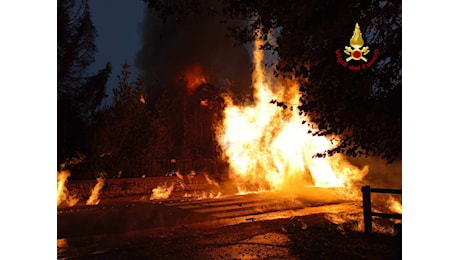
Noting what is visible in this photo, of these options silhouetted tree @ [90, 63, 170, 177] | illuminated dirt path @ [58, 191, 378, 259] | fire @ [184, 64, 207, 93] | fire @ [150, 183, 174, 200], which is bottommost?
fire @ [150, 183, 174, 200]

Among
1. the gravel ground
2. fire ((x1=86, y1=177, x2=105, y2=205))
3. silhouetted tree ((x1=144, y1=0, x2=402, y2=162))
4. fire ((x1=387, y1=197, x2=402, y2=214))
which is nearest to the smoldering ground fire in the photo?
fire ((x1=86, y1=177, x2=105, y2=205))

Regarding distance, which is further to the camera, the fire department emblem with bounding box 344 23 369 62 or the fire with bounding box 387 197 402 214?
the fire with bounding box 387 197 402 214

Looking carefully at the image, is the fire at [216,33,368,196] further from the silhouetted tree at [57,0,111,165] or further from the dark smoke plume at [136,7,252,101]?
the silhouetted tree at [57,0,111,165]

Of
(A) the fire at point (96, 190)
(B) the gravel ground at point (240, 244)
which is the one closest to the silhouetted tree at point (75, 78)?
(A) the fire at point (96, 190)

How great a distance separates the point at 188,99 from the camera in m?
21.6

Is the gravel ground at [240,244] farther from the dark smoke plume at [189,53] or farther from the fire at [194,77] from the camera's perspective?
the dark smoke plume at [189,53]

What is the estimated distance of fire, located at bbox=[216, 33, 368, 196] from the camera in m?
18.9

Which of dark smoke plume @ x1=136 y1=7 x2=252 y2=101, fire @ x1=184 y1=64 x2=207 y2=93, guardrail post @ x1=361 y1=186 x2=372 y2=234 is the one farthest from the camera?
dark smoke plume @ x1=136 y1=7 x2=252 y2=101

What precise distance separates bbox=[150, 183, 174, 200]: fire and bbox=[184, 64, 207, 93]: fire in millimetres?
8105

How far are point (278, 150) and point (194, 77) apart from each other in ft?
26.4

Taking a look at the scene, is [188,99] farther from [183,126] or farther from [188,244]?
[188,244]

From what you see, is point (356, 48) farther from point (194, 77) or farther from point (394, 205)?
point (194, 77)

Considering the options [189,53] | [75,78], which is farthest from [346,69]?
[189,53]
